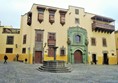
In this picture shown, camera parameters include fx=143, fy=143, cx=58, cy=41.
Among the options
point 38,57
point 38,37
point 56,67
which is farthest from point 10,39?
point 56,67

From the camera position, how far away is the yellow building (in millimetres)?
22859

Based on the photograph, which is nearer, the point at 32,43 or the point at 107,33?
the point at 32,43

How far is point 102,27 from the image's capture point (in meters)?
26.9

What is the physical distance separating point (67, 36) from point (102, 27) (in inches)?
287

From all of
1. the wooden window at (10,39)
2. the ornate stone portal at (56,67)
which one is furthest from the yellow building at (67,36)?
the ornate stone portal at (56,67)

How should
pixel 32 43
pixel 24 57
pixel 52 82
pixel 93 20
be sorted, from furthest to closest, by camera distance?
1. pixel 93 20
2. pixel 24 57
3. pixel 32 43
4. pixel 52 82

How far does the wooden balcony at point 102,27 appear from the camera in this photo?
26.3 meters

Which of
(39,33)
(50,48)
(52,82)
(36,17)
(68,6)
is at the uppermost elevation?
(68,6)

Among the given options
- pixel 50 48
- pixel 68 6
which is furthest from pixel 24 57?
pixel 68 6

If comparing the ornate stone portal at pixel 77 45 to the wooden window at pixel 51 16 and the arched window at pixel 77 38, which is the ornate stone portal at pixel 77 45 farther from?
the wooden window at pixel 51 16

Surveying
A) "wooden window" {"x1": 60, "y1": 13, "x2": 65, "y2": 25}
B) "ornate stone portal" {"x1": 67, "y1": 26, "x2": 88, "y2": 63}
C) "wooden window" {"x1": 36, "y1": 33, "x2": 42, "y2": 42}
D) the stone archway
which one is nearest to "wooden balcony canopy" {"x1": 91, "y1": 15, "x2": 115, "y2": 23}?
"ornate stone portal" {"x1": 67, "y1": 26, "x2": 88, "y2": 63}

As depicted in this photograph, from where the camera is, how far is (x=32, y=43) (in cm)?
2248

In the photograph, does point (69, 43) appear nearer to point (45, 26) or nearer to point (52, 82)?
point (45, 26)

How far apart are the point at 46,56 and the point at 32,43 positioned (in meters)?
3.01
